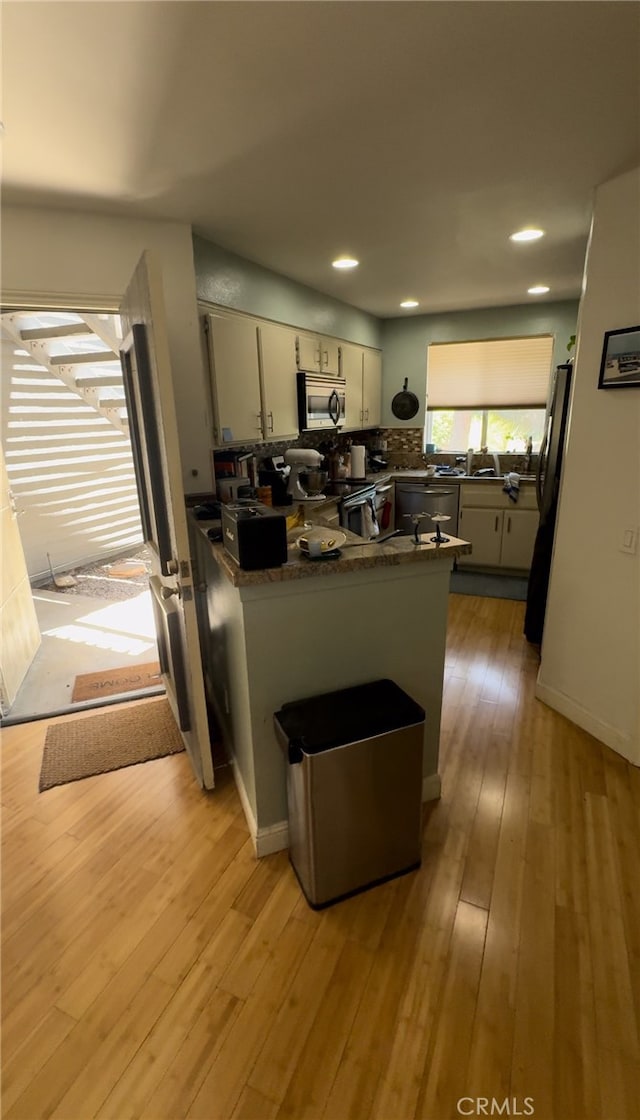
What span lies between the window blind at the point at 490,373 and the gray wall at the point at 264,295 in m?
1.10

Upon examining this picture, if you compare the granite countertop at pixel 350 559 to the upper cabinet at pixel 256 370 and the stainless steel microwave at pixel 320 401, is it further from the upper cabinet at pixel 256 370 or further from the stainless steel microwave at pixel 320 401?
the stainless steel microwave at pixel 320 401

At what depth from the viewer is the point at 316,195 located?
2041 mm

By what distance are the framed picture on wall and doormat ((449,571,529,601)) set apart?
2.36m

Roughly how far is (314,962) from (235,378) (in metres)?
2.59

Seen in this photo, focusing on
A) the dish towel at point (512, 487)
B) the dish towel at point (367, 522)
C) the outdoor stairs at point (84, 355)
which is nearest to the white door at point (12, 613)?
the outdoor stairs at point (84, 355)

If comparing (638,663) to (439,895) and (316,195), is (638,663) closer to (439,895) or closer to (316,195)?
(439,895)

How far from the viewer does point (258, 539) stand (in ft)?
4.89

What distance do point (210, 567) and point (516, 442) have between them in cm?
387

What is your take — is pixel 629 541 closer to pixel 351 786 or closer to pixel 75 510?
pixel 351 786

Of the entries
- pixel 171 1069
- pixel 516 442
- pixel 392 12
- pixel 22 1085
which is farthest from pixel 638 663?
pixel 516 442

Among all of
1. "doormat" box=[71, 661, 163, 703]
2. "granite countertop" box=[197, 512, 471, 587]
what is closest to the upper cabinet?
"granite countertop" box=[197, 512, 471, 587]

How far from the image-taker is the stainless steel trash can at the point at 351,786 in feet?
4.80

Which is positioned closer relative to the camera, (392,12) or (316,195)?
(392,12)

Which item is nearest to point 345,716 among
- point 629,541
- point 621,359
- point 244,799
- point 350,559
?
point 350,559
